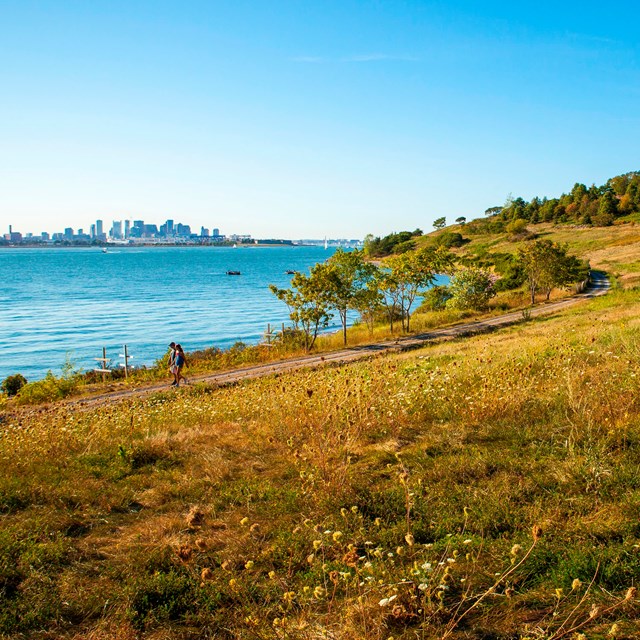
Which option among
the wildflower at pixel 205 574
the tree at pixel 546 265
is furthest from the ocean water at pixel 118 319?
the wildflower at pixel 205 574

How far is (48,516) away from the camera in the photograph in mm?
5207

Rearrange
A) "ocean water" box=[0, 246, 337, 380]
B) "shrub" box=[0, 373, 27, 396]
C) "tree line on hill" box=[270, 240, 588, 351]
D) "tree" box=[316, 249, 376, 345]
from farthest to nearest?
1. "ocean water" box=[0, 246, 337, 380]
2. "tree" box=[316, 249, 376, 345]
3. "tree line on hill" box=[270, 240, 588, 351]
4. "shrub" box=[0, 373, 27, 396]

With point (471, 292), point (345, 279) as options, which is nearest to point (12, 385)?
point (345, 279)

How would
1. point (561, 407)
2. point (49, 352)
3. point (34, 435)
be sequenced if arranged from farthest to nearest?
point (49, 352)
point (34, 435)
point (561, 407)

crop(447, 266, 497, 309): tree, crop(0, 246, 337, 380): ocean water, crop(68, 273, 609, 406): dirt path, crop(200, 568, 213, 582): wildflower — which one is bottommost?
crop(0, 246, 337, 380): ocean water

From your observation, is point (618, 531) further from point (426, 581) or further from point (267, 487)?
point (267, 487)

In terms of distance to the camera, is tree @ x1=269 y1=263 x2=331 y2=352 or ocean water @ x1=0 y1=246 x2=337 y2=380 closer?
tree @ x1=269 y1=263 x2=331 y2=352

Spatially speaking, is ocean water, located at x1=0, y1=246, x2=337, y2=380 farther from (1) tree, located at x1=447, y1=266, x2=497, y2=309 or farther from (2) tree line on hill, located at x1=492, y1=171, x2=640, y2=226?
(2) tree line on hill, located at x1=492, y1=171, x2=640, y2=226

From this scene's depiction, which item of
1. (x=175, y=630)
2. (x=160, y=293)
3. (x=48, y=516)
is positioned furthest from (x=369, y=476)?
(x=160, y=293)

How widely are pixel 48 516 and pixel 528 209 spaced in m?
144

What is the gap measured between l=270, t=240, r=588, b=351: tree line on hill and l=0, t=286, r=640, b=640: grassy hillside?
77.6ft

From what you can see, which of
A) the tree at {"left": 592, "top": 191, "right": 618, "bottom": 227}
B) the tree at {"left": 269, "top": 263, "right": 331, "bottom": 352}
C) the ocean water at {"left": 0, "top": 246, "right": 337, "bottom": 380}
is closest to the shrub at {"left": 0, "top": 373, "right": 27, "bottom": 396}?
the ocean water at {"left": 0, "top": 246, "right": 337, "bottom": 380}

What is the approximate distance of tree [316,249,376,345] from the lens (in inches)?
1281

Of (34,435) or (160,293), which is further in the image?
(160,293)
